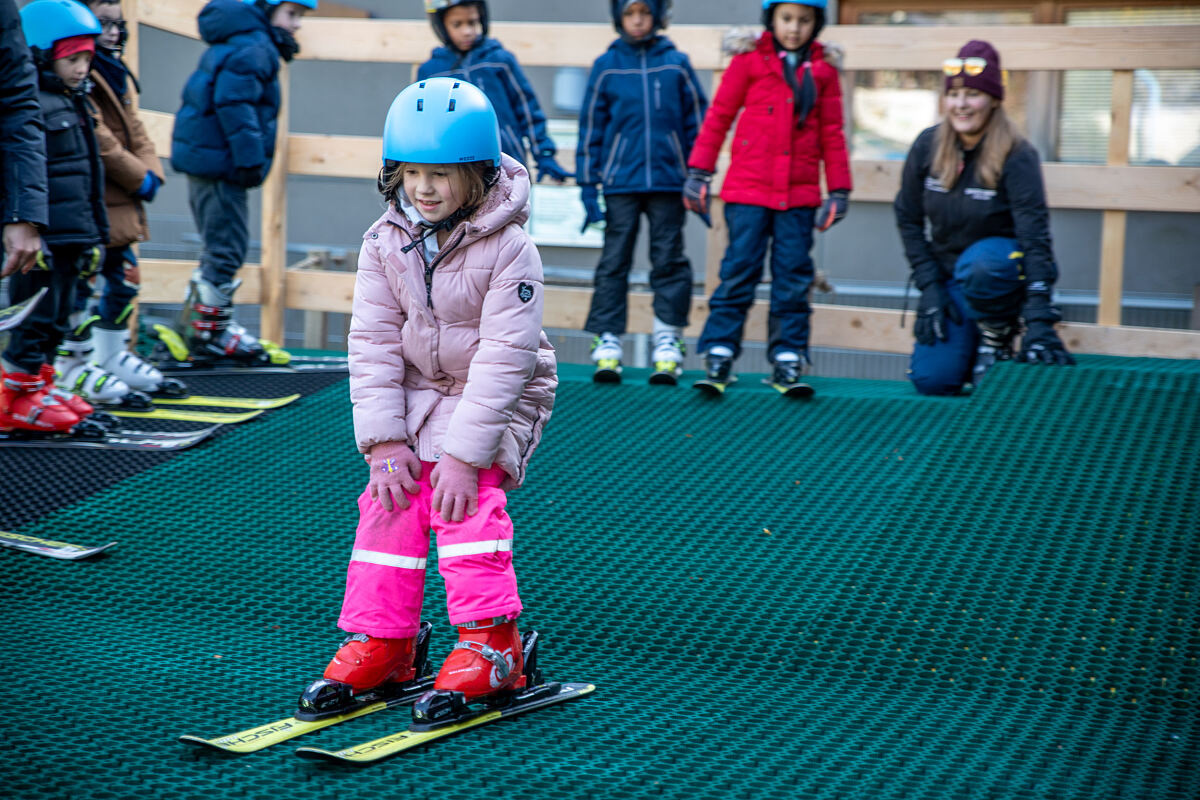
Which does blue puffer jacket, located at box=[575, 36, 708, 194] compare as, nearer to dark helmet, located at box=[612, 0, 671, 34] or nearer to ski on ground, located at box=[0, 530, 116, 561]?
dark helmet, located at box=[612, 0, 671, 34]

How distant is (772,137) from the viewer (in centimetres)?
570

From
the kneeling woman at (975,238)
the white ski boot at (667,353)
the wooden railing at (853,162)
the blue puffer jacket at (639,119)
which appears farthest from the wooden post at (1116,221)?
the white ski boot at (667,353)

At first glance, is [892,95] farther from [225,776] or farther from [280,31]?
[225,776]

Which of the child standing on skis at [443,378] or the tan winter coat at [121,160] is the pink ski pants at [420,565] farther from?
the tan winter coat at [121,160]

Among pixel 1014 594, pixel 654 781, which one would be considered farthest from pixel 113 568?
pixel 1014 594

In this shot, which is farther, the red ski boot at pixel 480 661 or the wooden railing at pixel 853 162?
the wooden railing at pixel 853 162

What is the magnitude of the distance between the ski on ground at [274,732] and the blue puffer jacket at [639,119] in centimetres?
360

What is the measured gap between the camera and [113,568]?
155 inches

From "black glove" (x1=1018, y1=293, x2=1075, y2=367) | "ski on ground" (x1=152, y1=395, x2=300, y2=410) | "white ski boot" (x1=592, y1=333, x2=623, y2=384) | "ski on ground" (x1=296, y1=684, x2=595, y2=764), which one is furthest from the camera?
"white ski boot" (x1=592, y1=333, x2=623, y2=384)

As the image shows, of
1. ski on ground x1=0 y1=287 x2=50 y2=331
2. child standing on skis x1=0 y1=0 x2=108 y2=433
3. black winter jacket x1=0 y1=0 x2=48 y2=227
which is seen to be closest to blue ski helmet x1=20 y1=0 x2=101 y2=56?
child standing on skis x1=0 y1=0 x2=108 y2=433

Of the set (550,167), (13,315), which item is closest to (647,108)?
(550,167)

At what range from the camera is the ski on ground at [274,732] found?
258cm

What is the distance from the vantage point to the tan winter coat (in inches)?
210

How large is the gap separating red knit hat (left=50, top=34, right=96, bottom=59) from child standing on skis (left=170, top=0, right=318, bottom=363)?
133cm
